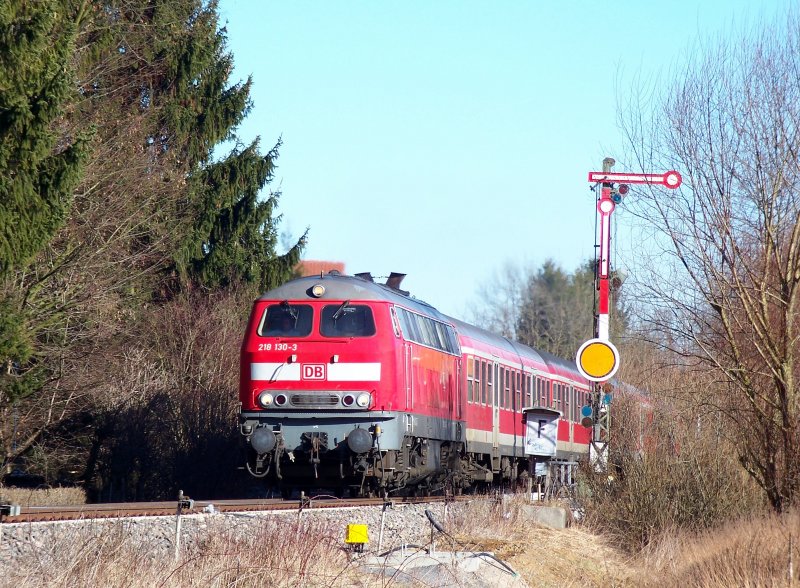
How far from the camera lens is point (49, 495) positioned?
2192 centimetres

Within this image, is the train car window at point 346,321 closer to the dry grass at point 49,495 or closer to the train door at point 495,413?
the dry grass at point 49,495

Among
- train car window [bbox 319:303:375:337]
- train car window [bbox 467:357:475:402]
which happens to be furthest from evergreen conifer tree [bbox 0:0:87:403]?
train car window [bbox 467:357:475:402]

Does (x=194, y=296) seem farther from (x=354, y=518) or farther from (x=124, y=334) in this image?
(x=354, y=518)

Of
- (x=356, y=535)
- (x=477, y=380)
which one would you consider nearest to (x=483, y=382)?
(x=477, y=380)

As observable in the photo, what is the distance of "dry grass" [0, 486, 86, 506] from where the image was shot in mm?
20297

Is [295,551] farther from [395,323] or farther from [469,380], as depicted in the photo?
[469,380]

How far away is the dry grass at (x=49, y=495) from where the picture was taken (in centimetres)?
2030

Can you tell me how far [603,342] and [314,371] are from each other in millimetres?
4002

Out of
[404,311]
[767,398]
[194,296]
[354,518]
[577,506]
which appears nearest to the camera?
[354,518]

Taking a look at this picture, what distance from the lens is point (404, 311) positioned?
18.2 m

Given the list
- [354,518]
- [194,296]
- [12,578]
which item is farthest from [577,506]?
[194,296]

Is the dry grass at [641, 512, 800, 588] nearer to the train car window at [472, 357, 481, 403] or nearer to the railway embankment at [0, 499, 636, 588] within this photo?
the railway embankment at [0, 499, 636, 588]

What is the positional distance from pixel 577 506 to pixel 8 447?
34.3ft

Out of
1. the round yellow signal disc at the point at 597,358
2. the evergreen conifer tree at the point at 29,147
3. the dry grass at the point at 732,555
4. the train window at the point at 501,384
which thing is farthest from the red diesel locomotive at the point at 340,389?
the train window at the point at 501,384
